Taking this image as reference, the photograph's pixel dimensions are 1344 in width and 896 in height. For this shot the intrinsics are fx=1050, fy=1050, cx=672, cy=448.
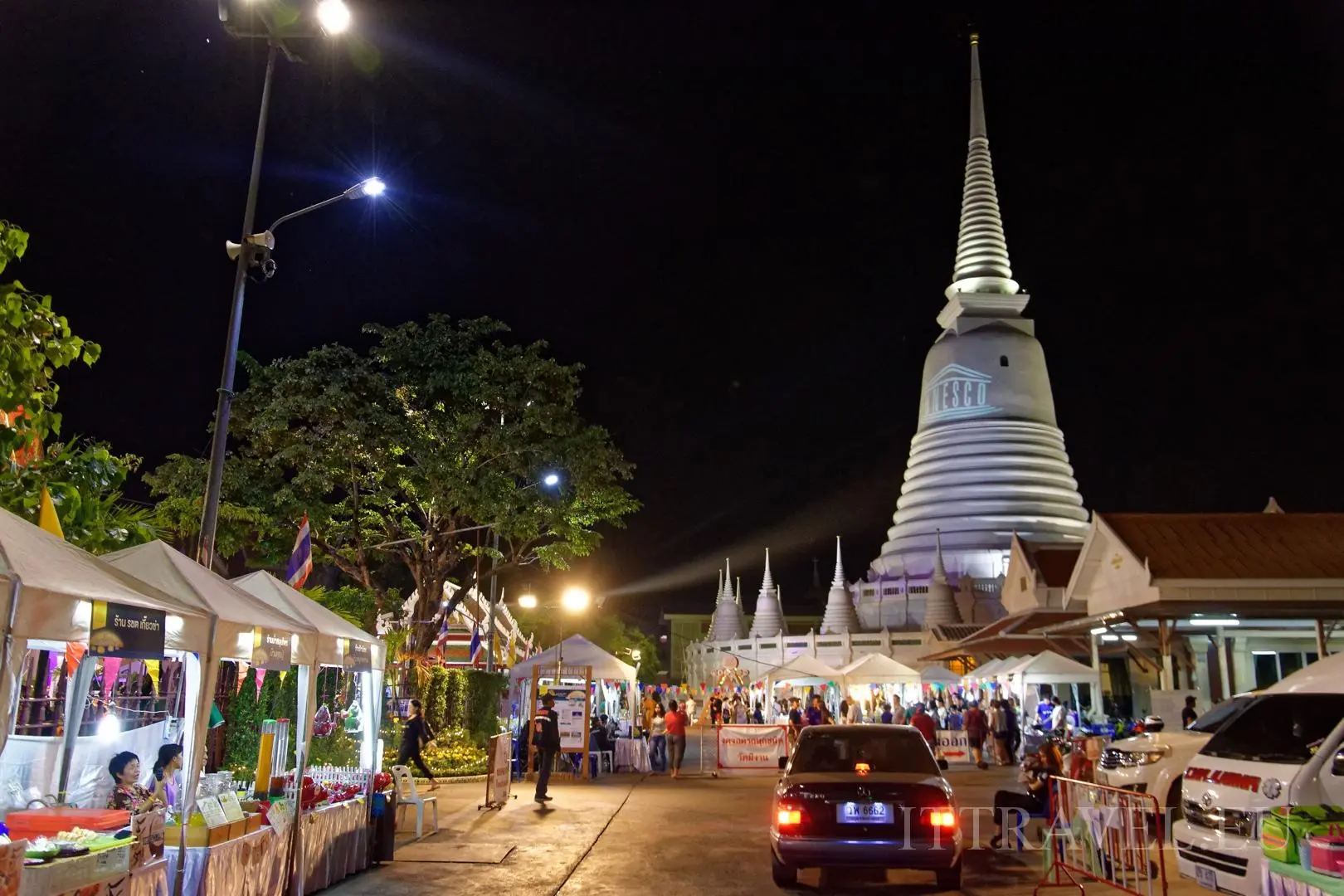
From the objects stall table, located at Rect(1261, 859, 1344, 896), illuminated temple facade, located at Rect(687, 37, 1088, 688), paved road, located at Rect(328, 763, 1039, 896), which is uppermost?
illuminated temple facade, located at Rect(687, 37, 1088, 688)

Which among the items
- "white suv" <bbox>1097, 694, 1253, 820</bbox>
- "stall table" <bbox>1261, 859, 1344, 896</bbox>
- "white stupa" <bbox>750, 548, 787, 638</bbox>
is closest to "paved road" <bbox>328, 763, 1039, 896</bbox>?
"white suv" <bbox>1097, 694, 1253, 820</bbox>

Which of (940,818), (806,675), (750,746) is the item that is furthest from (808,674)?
(940,818)

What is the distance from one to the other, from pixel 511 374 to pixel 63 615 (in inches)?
640

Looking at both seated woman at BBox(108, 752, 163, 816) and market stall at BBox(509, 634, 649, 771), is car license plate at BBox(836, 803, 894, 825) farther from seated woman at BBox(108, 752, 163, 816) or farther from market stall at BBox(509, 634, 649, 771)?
market stall at BBox(509, 634, 649, 771)

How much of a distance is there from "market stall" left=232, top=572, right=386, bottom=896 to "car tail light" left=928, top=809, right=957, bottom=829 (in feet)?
18.3

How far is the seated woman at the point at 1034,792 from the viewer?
12219mm

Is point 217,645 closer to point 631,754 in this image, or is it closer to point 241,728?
point 241,728

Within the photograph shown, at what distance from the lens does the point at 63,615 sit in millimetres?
6152

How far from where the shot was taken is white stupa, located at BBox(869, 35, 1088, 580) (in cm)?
5544

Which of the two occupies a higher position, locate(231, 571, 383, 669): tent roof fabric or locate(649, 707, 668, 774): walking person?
locate(231, 571, 383, 669): tent roof fabric

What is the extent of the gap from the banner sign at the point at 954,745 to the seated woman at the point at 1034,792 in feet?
50.0

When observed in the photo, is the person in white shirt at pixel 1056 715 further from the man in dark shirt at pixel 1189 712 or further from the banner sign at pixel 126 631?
the banner sign at pixel 126 631

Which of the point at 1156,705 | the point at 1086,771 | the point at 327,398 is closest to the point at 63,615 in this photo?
the point at 1086,771

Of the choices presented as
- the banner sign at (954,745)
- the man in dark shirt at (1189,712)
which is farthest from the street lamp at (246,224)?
the banner sign at (954,745)
